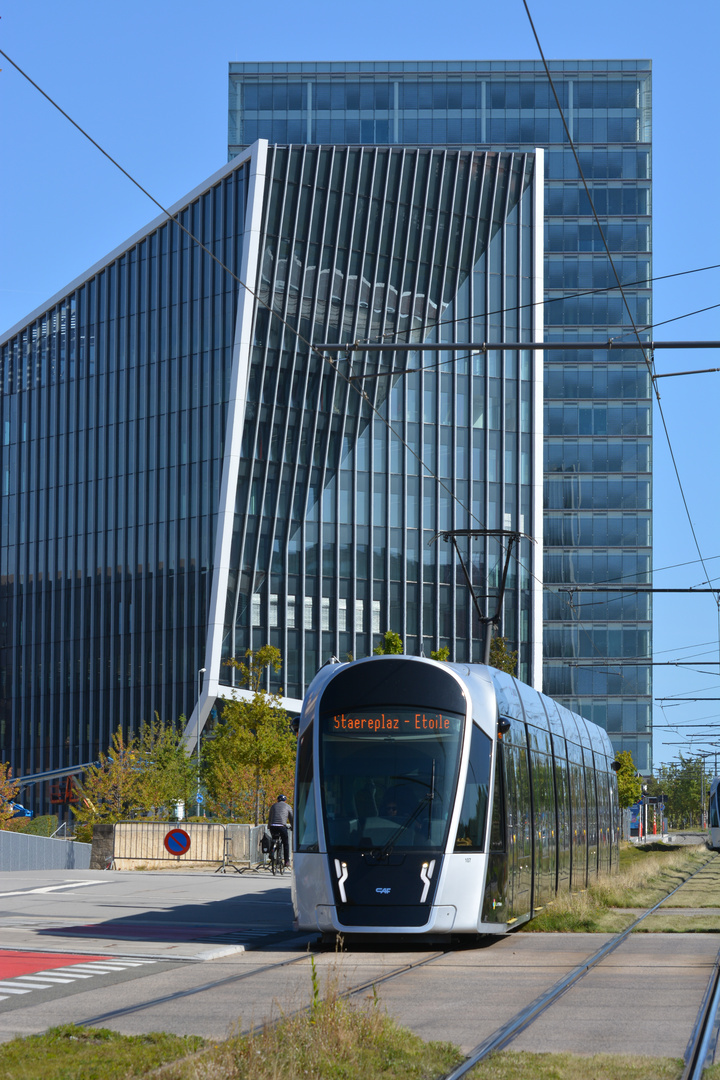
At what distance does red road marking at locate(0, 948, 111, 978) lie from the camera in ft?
41.1

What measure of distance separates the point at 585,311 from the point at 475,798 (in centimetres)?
8533

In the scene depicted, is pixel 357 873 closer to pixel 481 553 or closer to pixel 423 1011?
pixel 423 1011

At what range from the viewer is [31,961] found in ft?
43.3

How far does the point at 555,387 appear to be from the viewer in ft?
317

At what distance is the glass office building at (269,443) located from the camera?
210 ft

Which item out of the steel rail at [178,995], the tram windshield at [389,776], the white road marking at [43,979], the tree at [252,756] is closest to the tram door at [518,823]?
the tram windshield at [389,776]

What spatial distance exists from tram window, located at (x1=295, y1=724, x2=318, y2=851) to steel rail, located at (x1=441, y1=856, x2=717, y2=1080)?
2969 mm

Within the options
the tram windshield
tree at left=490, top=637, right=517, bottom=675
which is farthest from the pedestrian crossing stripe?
tree at left=490, top=637, right=517, bottom=675

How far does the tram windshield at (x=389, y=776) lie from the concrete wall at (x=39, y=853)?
849 inches

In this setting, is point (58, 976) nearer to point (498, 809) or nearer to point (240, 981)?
point (240, 981)

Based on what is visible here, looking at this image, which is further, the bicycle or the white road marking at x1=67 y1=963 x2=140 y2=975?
the bicycle

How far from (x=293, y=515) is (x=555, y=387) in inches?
1434

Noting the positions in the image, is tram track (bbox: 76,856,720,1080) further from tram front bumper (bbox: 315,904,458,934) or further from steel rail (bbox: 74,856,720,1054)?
tram front bumper (bbox: 315,904,458,934)

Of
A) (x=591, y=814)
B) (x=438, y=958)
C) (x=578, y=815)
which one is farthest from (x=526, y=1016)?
(x=591, y=814)
